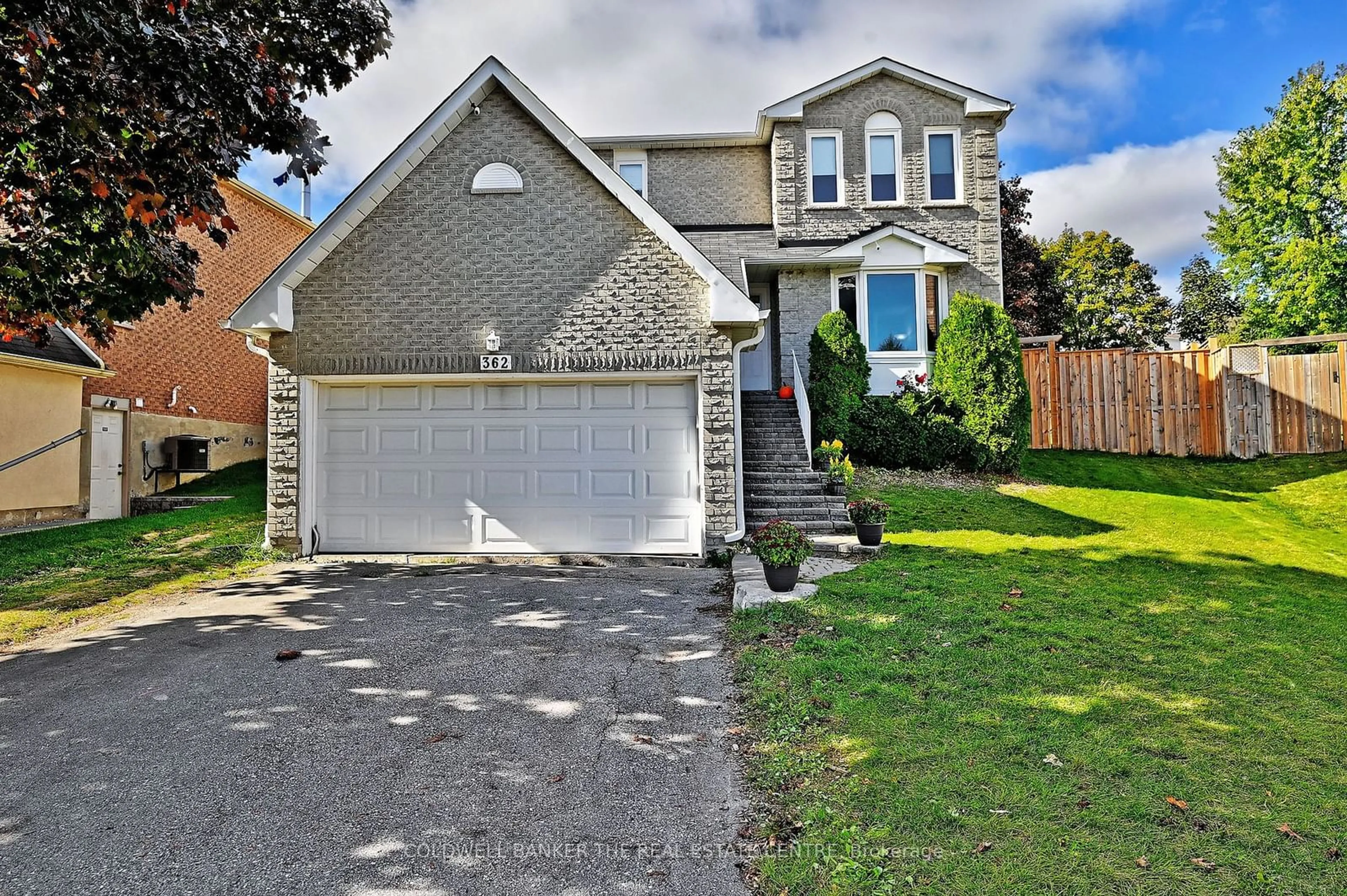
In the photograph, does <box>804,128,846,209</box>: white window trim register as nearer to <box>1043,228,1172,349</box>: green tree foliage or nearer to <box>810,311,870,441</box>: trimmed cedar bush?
<box>810,311,870,441</box>: trimmed cedar bush

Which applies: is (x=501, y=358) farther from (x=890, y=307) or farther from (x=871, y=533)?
(x=890, y=307)

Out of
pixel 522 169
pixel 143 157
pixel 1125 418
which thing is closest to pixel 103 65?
pixel 143 157

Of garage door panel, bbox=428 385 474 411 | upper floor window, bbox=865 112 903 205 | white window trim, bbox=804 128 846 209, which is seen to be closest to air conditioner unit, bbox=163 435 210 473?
garage door panel, bbox=428 385 474 411

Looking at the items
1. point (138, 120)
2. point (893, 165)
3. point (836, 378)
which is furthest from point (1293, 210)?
point (138, 120)

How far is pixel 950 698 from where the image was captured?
4.32 meters

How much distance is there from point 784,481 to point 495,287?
5347 millimetres

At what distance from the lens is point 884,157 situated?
52.3ft

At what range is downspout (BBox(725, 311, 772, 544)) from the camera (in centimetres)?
915

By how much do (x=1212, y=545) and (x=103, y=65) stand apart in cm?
1255

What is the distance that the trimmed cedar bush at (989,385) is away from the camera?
43.4ft

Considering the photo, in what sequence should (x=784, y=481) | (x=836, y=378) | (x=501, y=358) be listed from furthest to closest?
(x=836, y=378) < (x=784, y=481) < (x=501, y=358)

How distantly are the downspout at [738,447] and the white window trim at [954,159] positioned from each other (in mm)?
8641

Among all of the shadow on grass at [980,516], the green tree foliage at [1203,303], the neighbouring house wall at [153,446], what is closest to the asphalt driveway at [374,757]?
the shadow on grass at [980,516]

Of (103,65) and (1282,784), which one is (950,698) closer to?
(1282,784)
